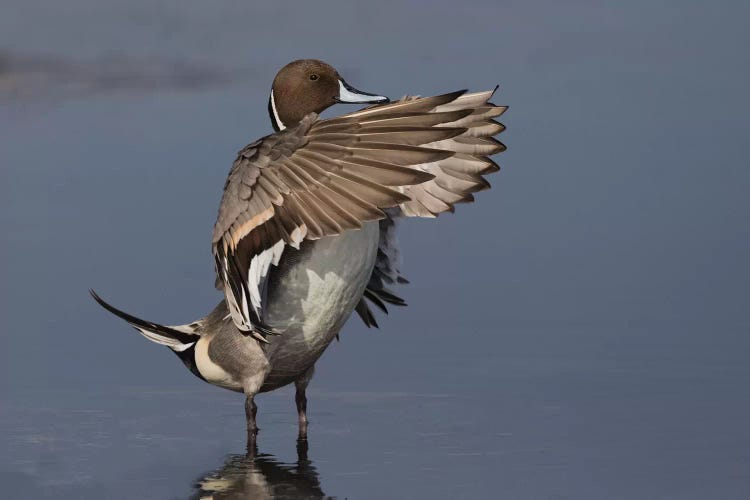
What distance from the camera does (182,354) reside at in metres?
9.42

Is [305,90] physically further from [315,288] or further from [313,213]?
[313,213]

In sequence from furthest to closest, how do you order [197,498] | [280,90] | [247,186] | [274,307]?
[280,90]
[274,307]
[247,186]
[197,498]

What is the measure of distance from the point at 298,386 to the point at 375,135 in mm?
2489

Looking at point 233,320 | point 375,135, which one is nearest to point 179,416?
point 233,320

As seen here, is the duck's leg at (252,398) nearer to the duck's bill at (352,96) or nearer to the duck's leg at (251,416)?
the duck's leg at (251,416)

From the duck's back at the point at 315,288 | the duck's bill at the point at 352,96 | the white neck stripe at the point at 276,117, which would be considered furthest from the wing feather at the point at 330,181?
the white neck stripe at the point at 276,117

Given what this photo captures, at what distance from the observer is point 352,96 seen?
930 centimetres

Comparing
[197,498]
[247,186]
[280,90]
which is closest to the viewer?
[197,498]

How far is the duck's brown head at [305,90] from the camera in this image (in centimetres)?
934

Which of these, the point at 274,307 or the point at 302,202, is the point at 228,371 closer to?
the point at 274,307

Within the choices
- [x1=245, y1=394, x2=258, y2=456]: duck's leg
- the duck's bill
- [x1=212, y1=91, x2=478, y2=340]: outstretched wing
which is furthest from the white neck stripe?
[x1=245, y1=394, x2=258, y2=456]: duck's leg

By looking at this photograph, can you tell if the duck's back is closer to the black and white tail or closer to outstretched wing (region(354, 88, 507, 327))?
outstretched wing (region(354, 88, 507, 327))

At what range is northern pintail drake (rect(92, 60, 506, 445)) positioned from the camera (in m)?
7.51

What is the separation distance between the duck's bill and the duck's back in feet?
3.10
